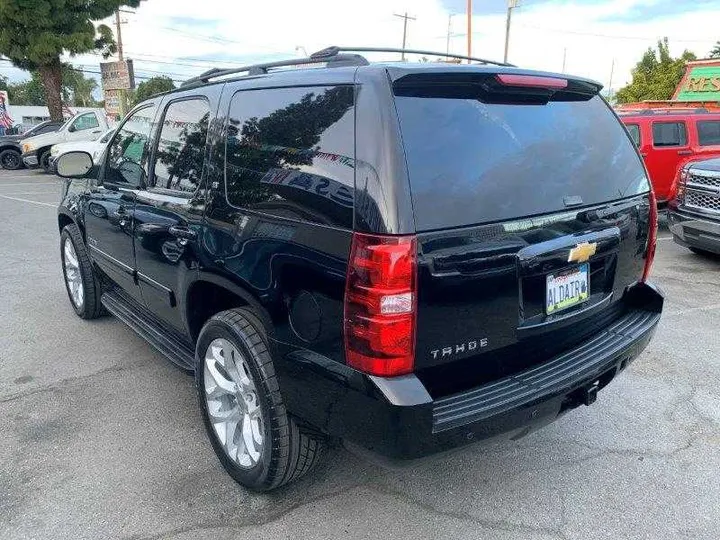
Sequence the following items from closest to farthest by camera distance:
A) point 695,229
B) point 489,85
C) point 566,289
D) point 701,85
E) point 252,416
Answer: point 489,85, point 566,289, point 252,416, point 695,229, point 701,85

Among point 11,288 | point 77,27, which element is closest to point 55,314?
point 11,288

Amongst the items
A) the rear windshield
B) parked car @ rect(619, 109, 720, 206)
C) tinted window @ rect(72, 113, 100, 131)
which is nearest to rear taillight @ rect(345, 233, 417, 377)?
the rear windshield

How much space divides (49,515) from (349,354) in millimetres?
1647

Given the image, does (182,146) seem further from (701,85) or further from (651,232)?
(701,85)

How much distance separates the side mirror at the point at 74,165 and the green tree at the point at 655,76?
27932mm

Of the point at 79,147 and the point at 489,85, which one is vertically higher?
the point at 489,85

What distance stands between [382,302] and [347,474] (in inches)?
51.6

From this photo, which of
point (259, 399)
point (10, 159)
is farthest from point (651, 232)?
point (10, 159)

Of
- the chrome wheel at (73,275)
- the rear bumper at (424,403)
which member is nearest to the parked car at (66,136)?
the chrome wheel at (73,275)

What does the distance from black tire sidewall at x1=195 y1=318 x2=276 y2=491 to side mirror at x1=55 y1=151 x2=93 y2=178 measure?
2.37 meters

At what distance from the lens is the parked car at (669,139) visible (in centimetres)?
960

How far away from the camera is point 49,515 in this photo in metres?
2.61

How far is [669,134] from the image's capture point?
32.0ft

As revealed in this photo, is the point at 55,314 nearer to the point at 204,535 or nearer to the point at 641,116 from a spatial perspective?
the point at 204,535
